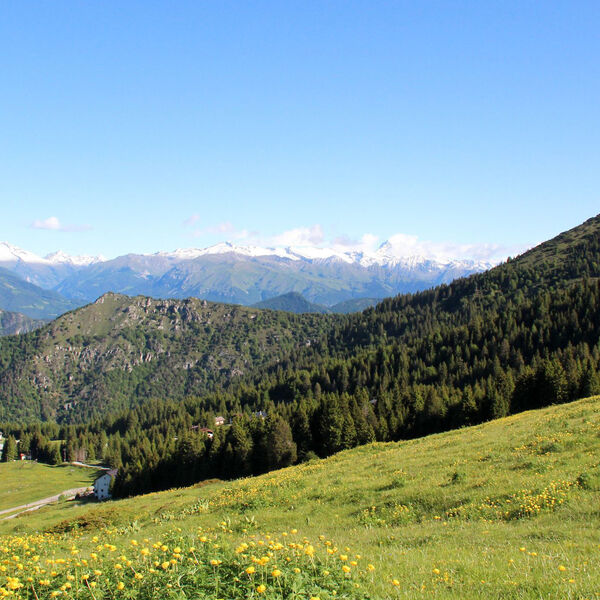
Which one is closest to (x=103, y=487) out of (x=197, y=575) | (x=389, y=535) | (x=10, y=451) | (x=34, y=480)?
(x=34, y=480)

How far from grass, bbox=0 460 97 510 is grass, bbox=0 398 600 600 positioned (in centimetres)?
10999

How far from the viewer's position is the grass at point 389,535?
320 inches

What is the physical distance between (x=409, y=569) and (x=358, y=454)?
39188 millimetres

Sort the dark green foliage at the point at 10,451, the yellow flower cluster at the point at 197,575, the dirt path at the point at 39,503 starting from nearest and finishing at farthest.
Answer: the yellow flower cluster at the point at 197,575 → the dirt path at the point at 39,503 → the dark green foliage at the point at 10,451

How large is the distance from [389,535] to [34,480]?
161382 mm

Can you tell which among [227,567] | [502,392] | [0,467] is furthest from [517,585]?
[0,467]

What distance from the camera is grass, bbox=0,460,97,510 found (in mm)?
Result: 121631

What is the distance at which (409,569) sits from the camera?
35.2 ft

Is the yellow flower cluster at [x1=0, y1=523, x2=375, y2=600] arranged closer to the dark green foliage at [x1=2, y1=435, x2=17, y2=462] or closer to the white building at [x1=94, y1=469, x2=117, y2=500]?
the white building at [x1=94, y1=469, x2=117, y2=500]

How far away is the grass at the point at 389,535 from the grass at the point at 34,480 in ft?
361

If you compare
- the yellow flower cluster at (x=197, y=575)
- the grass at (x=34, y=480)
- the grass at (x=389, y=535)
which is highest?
the yellow flower cluster at (x=197, y=575)

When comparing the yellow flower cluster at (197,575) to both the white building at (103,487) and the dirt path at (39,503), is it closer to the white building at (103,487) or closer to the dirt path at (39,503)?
the dirt path at (39,503)

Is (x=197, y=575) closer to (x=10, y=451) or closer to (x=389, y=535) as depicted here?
(x=389, y=535)

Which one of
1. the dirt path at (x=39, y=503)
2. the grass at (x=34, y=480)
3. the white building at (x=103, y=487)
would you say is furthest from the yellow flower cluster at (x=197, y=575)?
the grass at (x=34, y=480)
